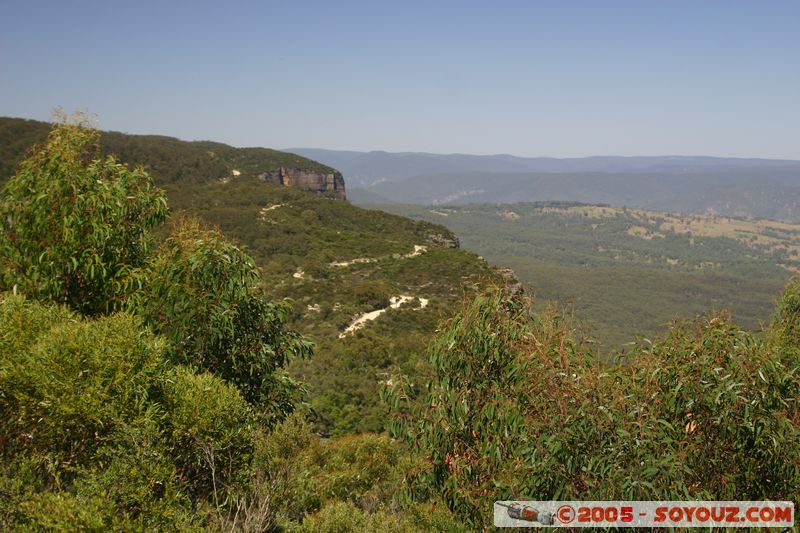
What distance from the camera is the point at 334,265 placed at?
5716 centimetres

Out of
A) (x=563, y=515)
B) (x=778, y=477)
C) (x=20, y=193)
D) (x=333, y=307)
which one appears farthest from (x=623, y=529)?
(x=333, y=307)

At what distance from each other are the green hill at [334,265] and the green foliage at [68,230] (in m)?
5.66

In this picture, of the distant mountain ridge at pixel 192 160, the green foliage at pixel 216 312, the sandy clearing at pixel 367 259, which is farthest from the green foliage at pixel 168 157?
the green foliage at pixel 216 312

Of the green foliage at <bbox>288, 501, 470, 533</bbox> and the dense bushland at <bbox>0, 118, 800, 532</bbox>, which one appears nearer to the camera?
the dense bushland at <bbox>0, 118, 800, 532</bbox>

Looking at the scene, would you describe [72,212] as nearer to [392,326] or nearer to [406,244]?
[392,326]

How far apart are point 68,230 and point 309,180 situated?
373 feet

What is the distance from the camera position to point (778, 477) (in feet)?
21.8

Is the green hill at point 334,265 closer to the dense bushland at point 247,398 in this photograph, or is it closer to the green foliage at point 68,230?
the dense bushland at point 247,398

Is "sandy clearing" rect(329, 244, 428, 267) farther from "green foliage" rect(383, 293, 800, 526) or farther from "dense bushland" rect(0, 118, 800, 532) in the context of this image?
"green foliage" rect(383, 293, 800, 526)

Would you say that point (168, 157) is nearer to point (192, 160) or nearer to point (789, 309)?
point (192, 160)

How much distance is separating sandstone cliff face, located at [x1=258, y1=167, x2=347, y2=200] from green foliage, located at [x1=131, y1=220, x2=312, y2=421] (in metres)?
106

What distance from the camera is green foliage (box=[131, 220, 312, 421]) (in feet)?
27.8

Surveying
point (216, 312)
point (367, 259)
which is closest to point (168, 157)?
point (367, 259)

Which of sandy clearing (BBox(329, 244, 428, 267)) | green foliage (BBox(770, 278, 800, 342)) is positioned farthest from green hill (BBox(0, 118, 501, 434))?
green foliage (BBox(770, 278, 800, 342))
